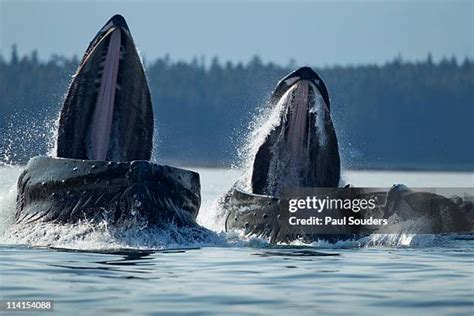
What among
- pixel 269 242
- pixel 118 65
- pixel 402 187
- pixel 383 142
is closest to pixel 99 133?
pixel 118 65

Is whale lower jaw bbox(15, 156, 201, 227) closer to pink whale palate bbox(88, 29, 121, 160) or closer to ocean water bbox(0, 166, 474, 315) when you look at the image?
ocean water bbox(0, 166, 474, 315)

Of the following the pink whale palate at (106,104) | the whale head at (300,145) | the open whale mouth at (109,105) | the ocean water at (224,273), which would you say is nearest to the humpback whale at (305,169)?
the whale head at (300,145)

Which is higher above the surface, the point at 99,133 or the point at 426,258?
the point at 99,133

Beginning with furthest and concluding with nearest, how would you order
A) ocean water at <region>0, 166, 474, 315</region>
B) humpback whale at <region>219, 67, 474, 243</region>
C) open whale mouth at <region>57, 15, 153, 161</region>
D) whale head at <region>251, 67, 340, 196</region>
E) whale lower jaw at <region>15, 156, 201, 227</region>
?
whale head at <region>251, 67, 340, 196</region> → humpback whale at <region>219, 67, 474, 243</region> → open whale mouth at <region>57, 15, 153, 161</region> → whale lower jaw at <region>15, 156, 201, 227</region> → ocean water at <region>0, 166, 474, 315</region>

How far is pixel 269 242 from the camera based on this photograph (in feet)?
48.2

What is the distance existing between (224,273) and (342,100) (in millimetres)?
85474

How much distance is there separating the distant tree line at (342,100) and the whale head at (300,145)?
189 feet

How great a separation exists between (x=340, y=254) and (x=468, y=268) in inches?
52.4

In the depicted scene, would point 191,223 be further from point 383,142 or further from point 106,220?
point 383,142

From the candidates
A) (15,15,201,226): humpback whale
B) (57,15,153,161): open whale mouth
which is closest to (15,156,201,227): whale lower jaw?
(15,15,201,226): humpback whale

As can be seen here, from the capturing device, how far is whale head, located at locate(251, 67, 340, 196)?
52.0 ft

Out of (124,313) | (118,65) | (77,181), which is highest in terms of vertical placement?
(118,65)

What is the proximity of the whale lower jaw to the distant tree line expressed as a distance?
196ft

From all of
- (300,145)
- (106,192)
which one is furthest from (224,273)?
(300,145)
